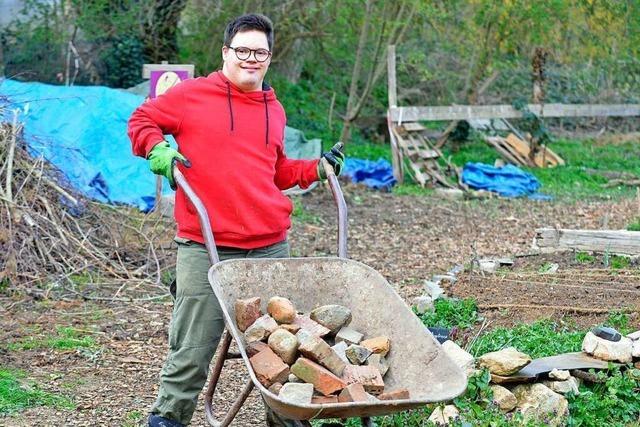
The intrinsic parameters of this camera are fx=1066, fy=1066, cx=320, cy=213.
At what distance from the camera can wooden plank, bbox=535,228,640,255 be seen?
784 cm

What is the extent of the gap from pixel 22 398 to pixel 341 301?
6.34ft

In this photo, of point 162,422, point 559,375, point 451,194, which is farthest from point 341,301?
point 451,194

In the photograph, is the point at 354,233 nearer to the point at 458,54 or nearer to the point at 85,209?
the point at 85,209

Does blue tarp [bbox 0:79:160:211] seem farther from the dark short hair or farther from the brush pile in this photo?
the dark short hair

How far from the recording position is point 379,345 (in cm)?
380

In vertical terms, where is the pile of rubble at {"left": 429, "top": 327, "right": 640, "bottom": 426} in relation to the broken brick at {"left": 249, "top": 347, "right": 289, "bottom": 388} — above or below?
below

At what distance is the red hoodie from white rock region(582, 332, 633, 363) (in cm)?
173

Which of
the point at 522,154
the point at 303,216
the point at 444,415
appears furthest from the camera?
the point at 522,154

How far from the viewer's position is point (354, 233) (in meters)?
10.5

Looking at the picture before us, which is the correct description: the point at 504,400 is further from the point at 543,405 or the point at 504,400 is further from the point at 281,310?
the point at 281,310

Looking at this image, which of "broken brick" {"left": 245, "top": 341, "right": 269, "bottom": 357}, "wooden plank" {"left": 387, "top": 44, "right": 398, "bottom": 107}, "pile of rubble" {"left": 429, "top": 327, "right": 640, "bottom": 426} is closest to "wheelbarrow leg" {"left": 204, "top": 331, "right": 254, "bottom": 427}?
"broken brick" {"left": 245, "top": 341, "right": 269, "bottom": 357}

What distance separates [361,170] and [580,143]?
7.26 metres

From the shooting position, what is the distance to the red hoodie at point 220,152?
414 centimetres

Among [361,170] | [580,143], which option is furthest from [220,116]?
[580,143]
